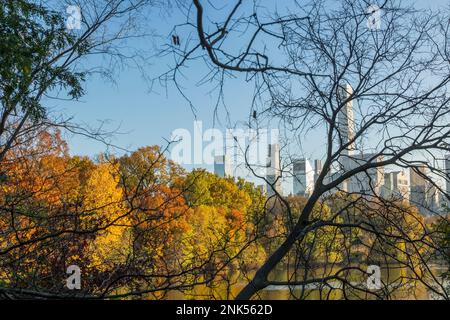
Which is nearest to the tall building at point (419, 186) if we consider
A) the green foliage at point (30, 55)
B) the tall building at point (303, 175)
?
the tall building at point (303, 175)

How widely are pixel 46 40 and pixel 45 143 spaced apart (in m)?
2.82

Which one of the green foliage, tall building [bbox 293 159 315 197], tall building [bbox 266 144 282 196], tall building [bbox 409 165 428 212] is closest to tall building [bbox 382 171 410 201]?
tall building [bbox 409 165 428 212]

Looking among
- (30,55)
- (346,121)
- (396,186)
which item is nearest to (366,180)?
(396,186)

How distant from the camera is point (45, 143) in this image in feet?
22.1

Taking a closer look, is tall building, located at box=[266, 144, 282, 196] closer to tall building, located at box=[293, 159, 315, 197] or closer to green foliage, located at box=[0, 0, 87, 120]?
tall building, located at box=[293, 159, 315, 197]

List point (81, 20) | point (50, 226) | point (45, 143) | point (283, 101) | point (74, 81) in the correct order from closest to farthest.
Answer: point (283, 101)
point (50, 226)
point (81, 20)
point (74, 81)
point (45, 143)

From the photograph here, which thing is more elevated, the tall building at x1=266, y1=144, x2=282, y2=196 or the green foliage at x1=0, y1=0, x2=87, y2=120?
the green foliage at x1=0, y1=0, x2=87, y2=120

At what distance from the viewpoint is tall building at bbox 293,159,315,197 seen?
3.06 metres

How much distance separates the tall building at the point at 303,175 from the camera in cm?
306

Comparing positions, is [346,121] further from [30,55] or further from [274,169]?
[30,55]

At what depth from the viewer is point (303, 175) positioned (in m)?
3.15

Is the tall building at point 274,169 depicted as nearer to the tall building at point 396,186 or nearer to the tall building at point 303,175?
the tall building at point 303,175
